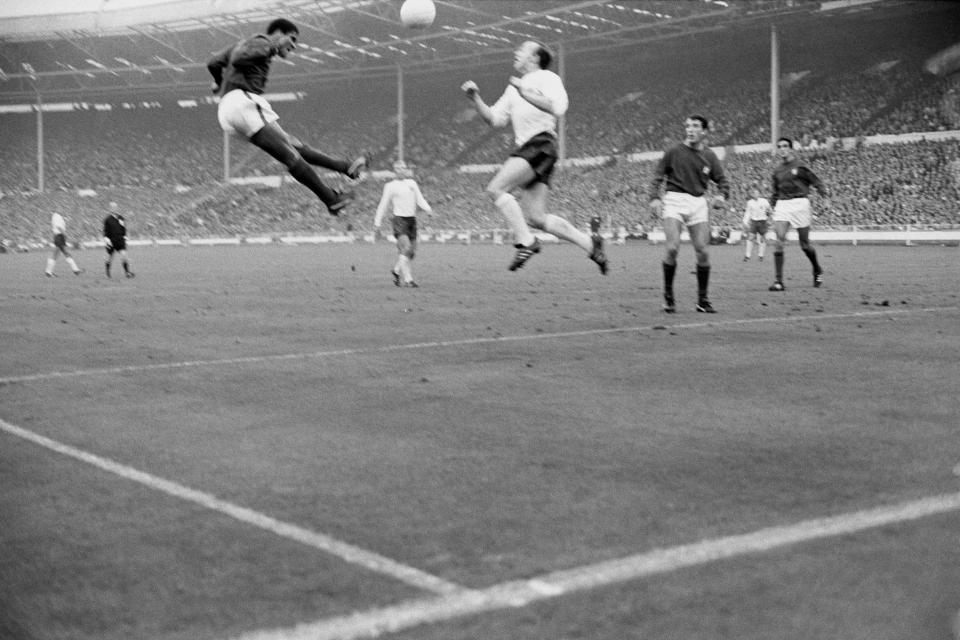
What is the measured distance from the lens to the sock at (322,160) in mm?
9562

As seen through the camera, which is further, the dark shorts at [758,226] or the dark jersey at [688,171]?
the dark shorts at [758,226]

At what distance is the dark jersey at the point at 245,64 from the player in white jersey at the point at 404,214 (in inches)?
341

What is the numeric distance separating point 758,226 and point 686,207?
18.0 m

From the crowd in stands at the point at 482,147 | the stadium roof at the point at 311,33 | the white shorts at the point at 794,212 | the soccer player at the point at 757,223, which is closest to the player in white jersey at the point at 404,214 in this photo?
the white shorts at the point at 794,212

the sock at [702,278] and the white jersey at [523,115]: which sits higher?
the white jersey at [523,115]

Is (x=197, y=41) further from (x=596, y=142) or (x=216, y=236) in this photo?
(x=596, y=142)

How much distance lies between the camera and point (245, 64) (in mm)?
9406

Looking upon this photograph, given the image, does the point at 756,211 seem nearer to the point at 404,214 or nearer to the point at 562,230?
the point at 404,214

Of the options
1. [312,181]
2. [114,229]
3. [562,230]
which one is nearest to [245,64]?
[312,181]

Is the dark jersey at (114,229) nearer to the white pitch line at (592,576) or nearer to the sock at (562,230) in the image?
the sock at (562,230)

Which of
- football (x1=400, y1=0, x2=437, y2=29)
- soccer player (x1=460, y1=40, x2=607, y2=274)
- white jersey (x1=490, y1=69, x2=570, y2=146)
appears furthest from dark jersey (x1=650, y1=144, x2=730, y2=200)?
football (x1=400, y1=0, x2=437, y2=29)

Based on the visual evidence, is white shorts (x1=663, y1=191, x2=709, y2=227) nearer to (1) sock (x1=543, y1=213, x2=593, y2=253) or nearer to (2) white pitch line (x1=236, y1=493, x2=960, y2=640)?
(1) sock (x1=543, y1=213, x2=593, y2=253)

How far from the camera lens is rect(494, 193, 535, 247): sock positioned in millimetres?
11352

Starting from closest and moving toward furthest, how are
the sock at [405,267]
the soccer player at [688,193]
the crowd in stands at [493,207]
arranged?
the soccer player at [688,193] < the sock at [405,267] < the crowd in stands at [493,207]
